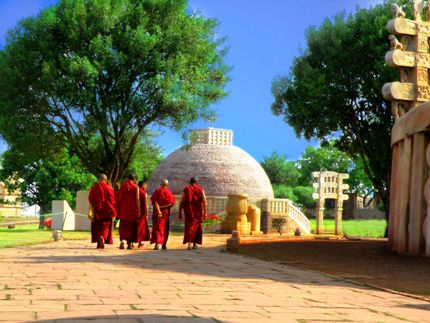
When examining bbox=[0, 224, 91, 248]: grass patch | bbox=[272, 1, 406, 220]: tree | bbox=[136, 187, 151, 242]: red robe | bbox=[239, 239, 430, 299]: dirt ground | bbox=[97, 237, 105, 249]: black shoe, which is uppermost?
bbox=[272, 1, 406, 220]: tree

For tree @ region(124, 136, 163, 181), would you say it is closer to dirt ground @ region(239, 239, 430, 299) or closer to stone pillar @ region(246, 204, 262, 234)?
stone pillar @ region(246, 204, 262, 234)

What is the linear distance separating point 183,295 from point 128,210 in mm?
8457

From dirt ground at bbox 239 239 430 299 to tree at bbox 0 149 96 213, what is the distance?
94.2 ft

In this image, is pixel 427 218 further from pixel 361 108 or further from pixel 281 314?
pixel 361 108

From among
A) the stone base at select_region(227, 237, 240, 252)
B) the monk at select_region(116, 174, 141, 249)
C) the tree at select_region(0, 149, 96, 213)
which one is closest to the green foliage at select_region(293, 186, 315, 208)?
the tree at select_region(0, 149, 96, 213)

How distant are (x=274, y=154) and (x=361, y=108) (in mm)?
38669

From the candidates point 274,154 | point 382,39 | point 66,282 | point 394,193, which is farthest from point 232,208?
point 274,154

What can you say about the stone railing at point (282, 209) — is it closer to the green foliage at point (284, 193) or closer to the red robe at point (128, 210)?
the red robe at point (128, 210)

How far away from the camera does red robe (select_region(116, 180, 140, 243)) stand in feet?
48.0

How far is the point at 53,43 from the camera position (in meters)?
24.3

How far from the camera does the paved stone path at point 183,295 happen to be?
16.9 feet

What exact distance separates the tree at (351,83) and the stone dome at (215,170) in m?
11.0

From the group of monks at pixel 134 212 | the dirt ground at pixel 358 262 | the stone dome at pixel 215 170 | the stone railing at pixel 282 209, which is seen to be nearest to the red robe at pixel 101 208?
the group of monks at pixel 134 212

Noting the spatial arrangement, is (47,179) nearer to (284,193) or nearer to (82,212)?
(82,212)
